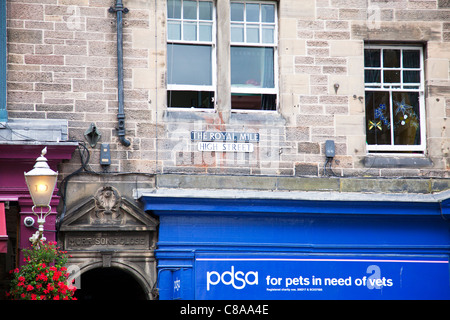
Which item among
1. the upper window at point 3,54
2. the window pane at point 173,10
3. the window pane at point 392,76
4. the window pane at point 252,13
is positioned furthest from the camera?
the window pane at point 392,76

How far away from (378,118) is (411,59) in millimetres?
1075

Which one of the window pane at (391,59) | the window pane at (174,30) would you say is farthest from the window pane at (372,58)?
the window pane at (174,30)

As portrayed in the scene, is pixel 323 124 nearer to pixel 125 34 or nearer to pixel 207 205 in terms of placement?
pixel 207 205

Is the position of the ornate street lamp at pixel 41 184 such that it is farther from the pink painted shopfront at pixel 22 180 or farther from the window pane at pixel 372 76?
the window pane at pixel 372 76

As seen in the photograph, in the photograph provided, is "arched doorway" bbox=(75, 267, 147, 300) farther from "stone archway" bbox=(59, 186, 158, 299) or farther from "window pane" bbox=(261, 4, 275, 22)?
"window pane" bbox=(261, 4, 275, 22)

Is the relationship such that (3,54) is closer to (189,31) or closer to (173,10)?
(173,10)

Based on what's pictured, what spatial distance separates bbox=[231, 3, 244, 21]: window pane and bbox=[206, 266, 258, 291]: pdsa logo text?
147 inches

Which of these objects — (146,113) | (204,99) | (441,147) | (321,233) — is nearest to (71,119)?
(146,113)

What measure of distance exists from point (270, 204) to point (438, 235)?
8.61 ft

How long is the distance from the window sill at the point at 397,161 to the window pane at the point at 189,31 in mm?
3154

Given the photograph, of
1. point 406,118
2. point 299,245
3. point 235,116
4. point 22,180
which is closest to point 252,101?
point 235,116

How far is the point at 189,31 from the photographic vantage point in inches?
504

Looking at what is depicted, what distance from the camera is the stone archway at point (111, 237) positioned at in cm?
1198

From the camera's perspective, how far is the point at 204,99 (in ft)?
41.8
